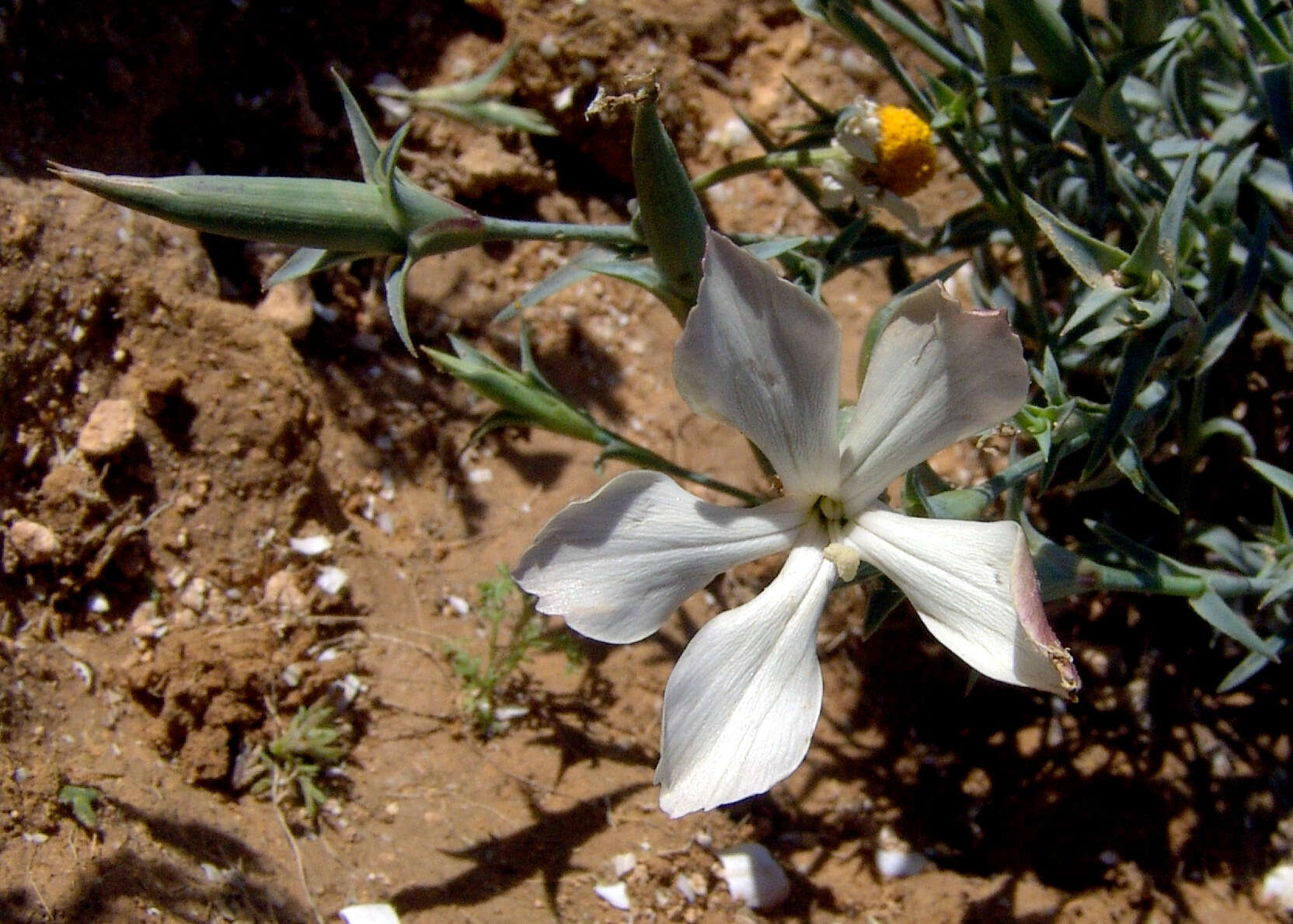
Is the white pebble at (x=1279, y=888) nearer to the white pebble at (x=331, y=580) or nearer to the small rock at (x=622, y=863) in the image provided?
the small rock at (x=622, y=863)

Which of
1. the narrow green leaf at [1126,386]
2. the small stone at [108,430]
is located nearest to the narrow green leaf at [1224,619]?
the narrow green leaf at [1126,386]

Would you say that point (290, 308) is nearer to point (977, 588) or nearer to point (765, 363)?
point (765, 363)

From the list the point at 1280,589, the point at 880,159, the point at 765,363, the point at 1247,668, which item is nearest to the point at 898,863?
the point at 1247,668

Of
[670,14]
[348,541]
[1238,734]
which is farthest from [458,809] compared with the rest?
[670,14]

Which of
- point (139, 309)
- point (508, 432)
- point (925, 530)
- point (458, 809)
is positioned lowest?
point (458, 809)

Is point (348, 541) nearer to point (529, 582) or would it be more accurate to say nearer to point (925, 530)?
point (529, 582)
